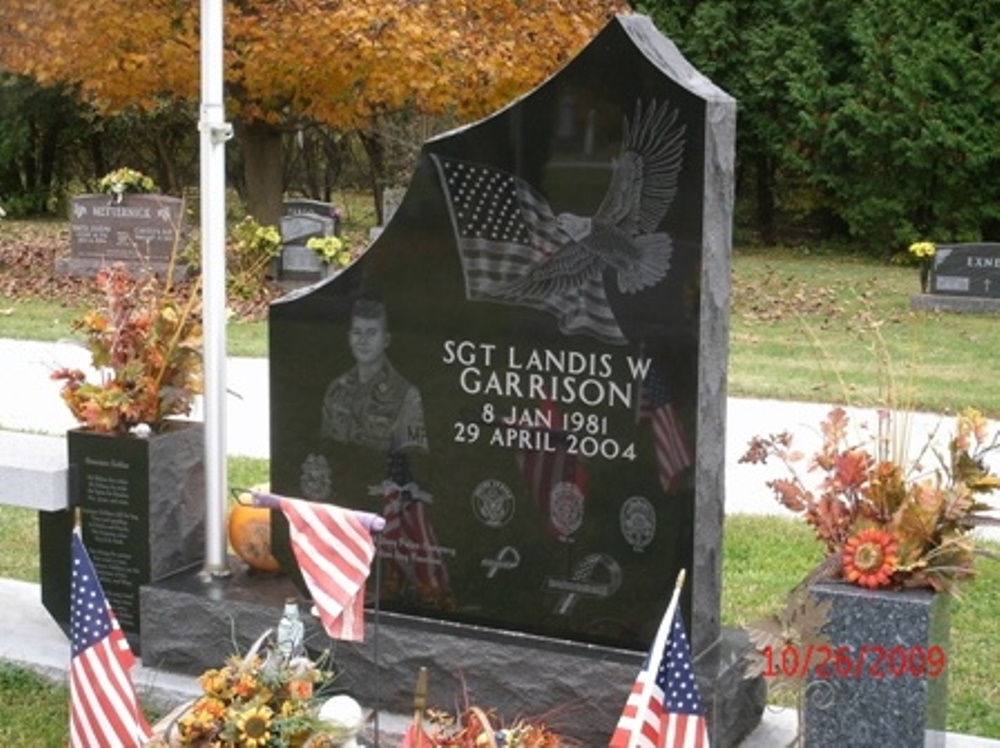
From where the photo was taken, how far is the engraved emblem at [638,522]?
5.54 metres

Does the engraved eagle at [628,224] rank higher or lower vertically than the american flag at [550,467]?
higher

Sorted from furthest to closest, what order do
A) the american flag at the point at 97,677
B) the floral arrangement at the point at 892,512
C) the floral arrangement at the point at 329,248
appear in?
the floral arrangement at the point at 329,248 → the floral arrangement at the point at 892,512 → the american flag at the point at 97,677

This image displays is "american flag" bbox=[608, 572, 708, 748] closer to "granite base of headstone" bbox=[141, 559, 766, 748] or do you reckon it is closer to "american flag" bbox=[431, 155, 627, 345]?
"granite base of headstone" bbox=[141, 559, 766, 748]

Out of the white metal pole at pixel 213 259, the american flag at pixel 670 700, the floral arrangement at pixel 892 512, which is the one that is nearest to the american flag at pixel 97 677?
the american flag at pixel 670 700

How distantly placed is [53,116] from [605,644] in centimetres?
3065

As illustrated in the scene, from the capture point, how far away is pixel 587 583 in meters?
5.70

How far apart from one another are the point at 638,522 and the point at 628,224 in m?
0.96

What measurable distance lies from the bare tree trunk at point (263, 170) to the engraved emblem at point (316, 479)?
15428 millimetres

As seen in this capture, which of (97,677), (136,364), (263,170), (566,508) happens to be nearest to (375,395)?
(566,508)

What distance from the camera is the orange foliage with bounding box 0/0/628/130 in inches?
694

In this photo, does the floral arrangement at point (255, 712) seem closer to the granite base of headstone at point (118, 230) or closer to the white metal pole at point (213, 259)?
the white metal pole at point (213, 259)

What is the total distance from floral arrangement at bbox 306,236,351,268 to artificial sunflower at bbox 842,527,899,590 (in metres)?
14.6

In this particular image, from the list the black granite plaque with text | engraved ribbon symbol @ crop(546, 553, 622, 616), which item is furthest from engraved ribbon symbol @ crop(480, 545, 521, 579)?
engraved ribbon symbol @ crop(546, 553, 622, 616)

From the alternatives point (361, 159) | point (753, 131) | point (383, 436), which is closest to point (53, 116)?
point (361, 159)
